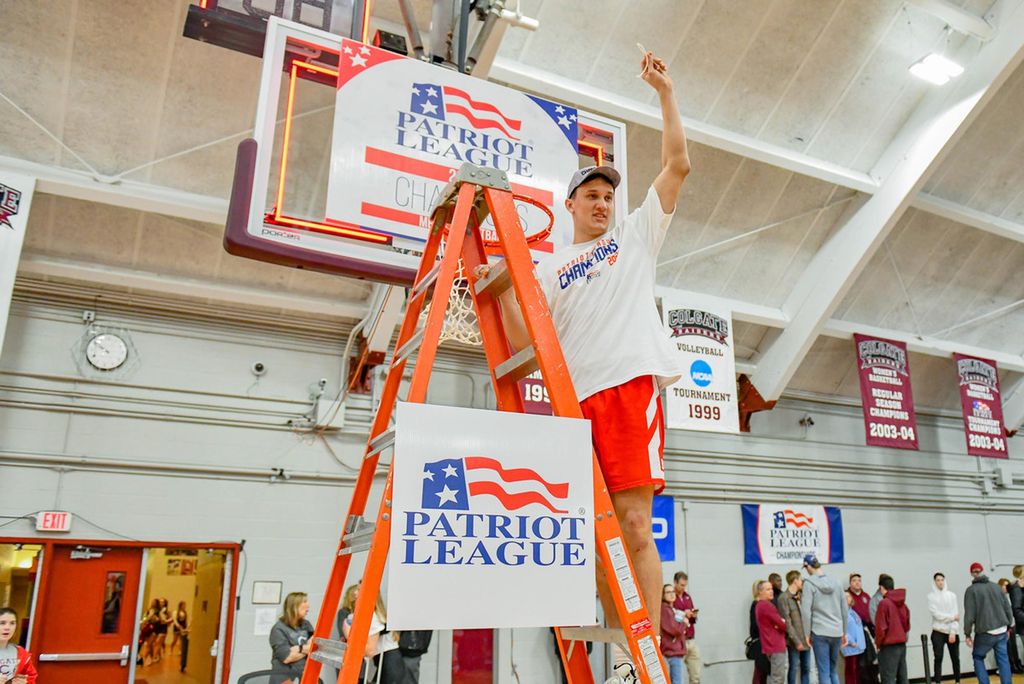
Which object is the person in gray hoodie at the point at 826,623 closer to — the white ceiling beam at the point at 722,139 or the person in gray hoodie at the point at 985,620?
the person in gray hoodie at the point at 985,620

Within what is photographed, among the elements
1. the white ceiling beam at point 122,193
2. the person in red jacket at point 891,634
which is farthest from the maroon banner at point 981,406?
the white ceiling beam at point 122,193

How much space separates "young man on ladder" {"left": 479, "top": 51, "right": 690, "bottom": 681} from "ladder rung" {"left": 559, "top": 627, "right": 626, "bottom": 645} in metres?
0.12

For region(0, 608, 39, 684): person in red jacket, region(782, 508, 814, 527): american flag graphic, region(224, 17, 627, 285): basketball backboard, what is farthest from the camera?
region(782, 508, 814, 527): american flag graphic

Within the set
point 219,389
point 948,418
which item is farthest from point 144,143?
point 948,418

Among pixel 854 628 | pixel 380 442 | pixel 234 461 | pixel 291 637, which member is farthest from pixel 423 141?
pixel 854 628

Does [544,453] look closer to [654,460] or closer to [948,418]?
[654,460]

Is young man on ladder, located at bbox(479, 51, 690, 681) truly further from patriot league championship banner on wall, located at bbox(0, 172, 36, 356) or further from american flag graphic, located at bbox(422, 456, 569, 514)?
patriot league championship banner on wall, located at bbox(0, 172, 36, 356)

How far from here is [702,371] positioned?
9.32 metres

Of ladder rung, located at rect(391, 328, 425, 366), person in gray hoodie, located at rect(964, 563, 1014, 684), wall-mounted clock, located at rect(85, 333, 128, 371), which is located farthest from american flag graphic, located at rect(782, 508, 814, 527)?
ladder rung, located at rect(391, 328, 425, 366)

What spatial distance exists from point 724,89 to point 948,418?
8.67 m

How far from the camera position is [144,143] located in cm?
766

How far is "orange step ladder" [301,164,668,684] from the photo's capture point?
1888 millimetres

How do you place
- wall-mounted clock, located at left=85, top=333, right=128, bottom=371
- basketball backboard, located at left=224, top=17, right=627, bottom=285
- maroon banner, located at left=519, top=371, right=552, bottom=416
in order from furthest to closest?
wall-mounted clock, located at left=85, top=333, right=128, bottom=371 → maroon banner, located at left=519, top=371, right=552, bottom=416 → basketball backboard, located at left=224, top=17, right=627, bottom=285

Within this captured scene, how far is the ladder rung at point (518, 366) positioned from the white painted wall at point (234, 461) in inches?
280
